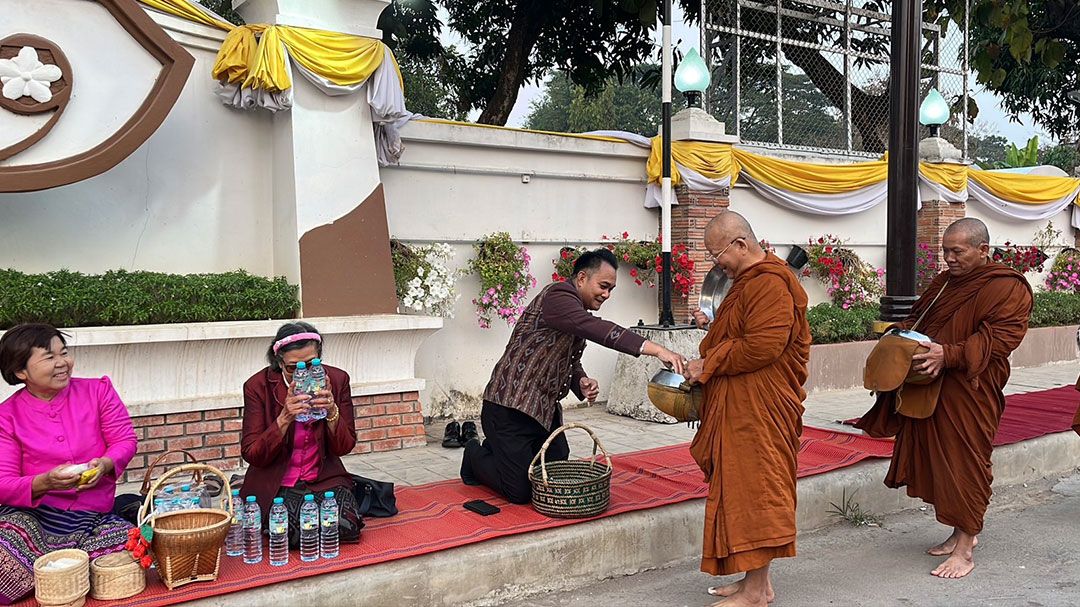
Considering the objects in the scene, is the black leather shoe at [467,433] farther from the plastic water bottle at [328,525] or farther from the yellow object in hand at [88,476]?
the yellow object in hand at [88,476]

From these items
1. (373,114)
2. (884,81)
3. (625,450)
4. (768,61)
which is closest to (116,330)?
(373,114)

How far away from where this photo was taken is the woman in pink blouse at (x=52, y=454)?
346 cm

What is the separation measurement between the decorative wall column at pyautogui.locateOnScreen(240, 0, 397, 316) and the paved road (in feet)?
9.87

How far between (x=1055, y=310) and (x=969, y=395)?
27.8 feet

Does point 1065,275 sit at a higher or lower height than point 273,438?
higher

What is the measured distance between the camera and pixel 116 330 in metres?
5.32

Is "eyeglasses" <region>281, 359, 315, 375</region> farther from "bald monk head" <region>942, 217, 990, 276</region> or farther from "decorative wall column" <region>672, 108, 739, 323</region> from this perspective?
"decorative wall column" <region>672, 108, 739, 323</region>

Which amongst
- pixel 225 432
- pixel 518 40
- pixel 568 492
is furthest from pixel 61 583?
pixel 518 40

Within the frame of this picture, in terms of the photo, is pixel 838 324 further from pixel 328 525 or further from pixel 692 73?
pixel 328 525

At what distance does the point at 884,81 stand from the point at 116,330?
1018cm

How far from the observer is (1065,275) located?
12.6 m

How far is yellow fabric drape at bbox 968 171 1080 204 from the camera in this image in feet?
38.2

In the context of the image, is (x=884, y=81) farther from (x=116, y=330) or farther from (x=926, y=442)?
(x=116, y=330)

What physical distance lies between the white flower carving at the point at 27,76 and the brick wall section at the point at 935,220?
9594 mm
